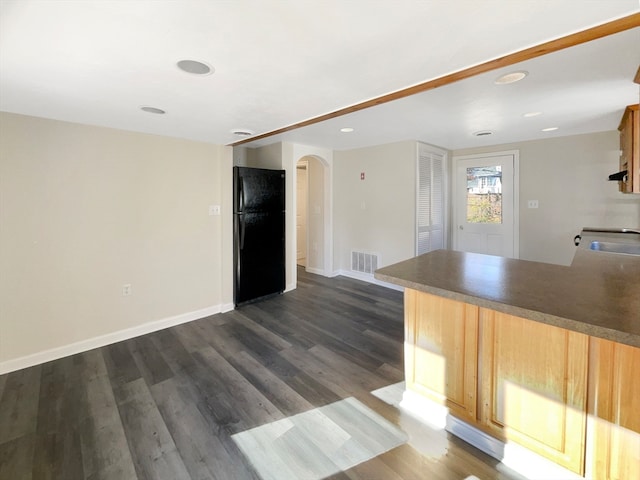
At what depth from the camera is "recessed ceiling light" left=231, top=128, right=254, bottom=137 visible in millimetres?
2947

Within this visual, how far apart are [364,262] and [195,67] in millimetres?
3935

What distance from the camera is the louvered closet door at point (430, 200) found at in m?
4.35

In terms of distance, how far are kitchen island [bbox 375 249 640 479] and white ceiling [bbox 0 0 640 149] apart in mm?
1179

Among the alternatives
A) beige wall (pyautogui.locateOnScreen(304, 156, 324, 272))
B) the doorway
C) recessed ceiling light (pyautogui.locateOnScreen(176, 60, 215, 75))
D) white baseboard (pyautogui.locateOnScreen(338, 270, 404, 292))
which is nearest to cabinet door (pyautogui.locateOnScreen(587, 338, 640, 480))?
recessed ceiling light (pyautogui.locateOnScreen(176, 60, 215, 75))

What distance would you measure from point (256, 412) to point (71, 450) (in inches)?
40.4

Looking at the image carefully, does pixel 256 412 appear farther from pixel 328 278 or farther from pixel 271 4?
pixel 328 278

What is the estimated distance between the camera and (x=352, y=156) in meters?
5.00

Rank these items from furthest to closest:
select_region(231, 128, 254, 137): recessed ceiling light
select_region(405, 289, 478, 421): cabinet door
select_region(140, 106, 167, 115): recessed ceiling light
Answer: select_region(231, 128, 254, 137): recessed ceiling light < select_region(140, 106, 167, 115): recessed ceiling light < select_region(405, 289, 478, 421): cabinet door

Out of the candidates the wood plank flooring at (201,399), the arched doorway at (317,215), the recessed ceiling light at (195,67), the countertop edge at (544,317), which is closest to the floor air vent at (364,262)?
the arched doorway at (317,215)

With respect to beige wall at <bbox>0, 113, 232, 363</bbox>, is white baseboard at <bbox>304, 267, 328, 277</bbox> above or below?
Answer: below

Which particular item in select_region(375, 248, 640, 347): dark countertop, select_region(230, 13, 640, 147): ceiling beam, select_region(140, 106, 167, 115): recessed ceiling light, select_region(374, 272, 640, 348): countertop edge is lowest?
select_region(374, 272, 640, 348): countertop edge

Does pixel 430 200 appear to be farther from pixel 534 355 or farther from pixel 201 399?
pixel 201 399

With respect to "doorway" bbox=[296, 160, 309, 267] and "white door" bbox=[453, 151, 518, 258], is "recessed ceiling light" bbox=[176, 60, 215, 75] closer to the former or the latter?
"white door" bbox=[453, 151, 518, 258]

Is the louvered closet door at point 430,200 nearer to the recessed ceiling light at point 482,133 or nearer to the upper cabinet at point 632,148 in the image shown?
the recessed ceiling light at point 482,133
